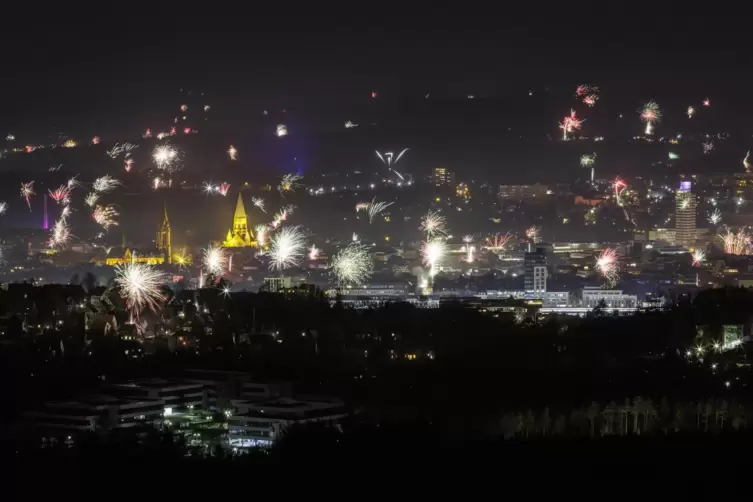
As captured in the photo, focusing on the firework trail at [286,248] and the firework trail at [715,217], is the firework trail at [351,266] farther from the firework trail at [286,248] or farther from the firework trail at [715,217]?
the firework trail at [715,217]

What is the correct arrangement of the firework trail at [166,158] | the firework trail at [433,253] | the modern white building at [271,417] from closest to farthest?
the modern white building at [271,417] → the firework trail at [433,253] → the firework trail at [166,158]

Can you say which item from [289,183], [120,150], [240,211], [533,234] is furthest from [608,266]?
[120,150]

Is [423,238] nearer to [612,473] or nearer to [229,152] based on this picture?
[229,152]

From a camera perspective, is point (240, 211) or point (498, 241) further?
point (498, 241)

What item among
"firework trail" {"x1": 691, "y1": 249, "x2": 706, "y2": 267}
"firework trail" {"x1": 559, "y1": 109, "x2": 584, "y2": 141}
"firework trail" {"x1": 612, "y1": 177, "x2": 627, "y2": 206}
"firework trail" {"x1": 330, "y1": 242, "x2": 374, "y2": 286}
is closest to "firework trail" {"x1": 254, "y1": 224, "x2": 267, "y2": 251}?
"firework trail" {"x1": 330, "y1": 242, "x2": 374, "y2": 286}

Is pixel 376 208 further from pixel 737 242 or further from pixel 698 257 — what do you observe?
pixel 698 257

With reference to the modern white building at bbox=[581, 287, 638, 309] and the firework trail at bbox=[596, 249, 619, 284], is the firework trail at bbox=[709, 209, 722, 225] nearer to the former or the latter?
the firework trail at bbox=[596, 249, 619, 284]

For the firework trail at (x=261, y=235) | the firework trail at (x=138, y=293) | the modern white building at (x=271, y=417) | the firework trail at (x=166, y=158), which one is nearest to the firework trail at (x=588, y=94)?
the firework trail at (x=166, y=158)
